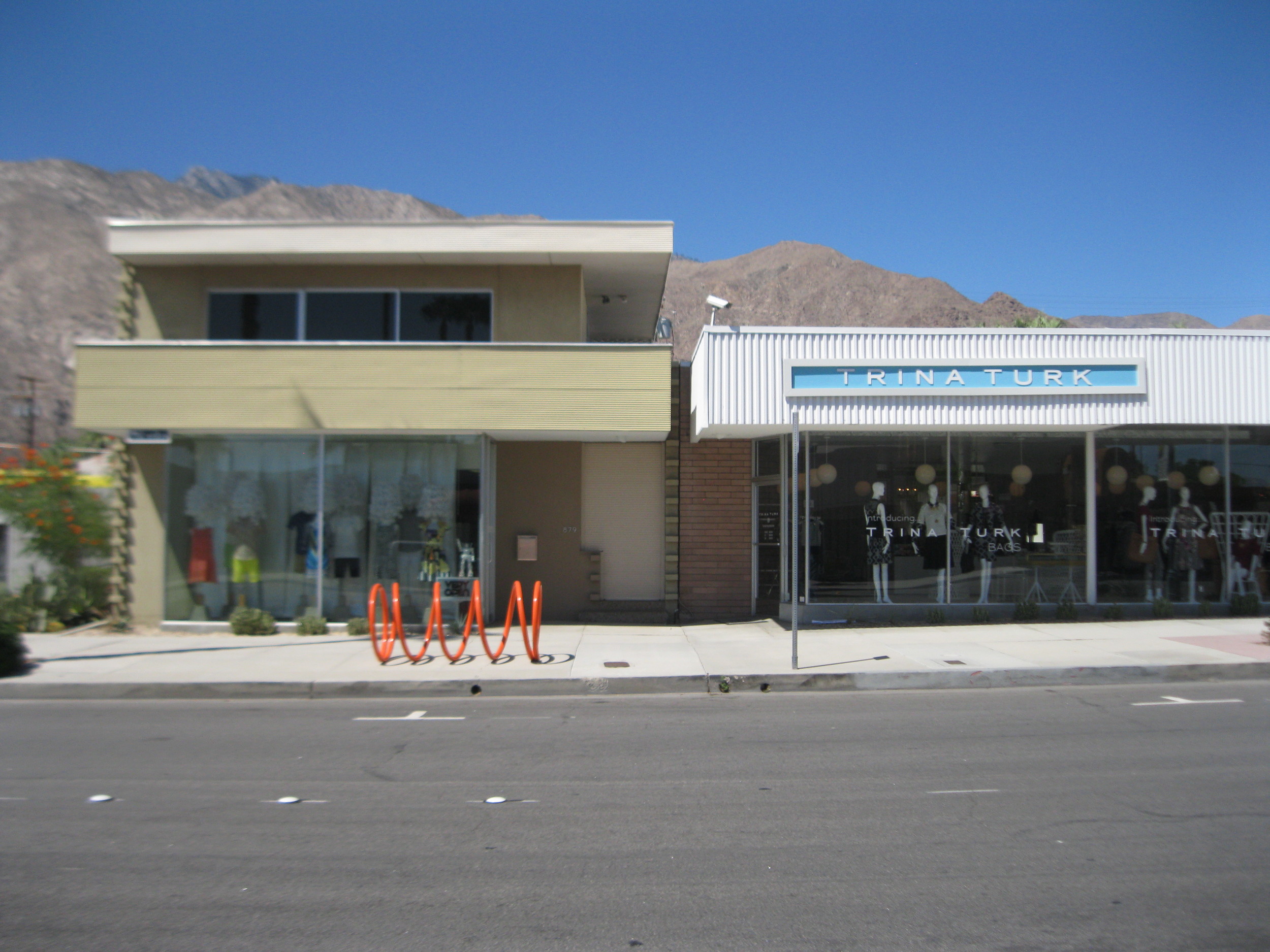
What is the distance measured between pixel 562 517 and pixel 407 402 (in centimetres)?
350

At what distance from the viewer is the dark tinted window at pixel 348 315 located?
14.5 metres

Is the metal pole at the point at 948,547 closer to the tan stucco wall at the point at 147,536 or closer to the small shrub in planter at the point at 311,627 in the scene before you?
the small shrub in planter at the point at 311,627

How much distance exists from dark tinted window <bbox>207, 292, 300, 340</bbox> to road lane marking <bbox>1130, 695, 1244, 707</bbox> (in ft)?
43.0

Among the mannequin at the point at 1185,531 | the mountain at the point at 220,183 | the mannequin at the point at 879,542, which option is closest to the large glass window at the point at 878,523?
the mannequin at the point at 879,542

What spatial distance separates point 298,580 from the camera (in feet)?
45.7

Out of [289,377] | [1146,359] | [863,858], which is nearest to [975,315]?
[1146,359]

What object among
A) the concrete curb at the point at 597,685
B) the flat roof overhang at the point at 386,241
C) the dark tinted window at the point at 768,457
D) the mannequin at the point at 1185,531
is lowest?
the concrete curb at the point at 597,685

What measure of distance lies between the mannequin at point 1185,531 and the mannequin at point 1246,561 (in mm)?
631

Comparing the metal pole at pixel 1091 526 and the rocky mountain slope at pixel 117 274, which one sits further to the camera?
the rocky mountain slope at pixel 117 274

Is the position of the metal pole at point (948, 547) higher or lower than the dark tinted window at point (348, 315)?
lower

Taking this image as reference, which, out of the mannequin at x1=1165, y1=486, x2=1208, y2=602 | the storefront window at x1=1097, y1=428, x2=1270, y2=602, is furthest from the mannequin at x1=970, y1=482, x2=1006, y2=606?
the mannequin at x1=1165, y1=486, x2=1208, y2=602

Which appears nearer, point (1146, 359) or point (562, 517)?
point (1146, 359)

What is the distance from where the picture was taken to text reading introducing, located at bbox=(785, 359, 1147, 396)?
13047 mm

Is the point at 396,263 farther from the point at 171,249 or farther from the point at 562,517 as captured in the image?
the point at 562,517
